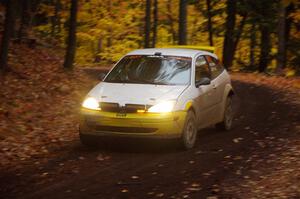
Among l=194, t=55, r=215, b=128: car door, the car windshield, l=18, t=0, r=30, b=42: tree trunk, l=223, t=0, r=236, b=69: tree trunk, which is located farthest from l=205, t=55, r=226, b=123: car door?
l=223, t=0, r=236, b=69: tree trunk

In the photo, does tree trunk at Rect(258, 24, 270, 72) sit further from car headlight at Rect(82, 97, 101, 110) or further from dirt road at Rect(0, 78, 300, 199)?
car headlight at Rect(82, 97, 101, 110)

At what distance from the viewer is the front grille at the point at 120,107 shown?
9.41 m

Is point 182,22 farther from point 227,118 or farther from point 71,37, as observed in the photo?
point 227,118

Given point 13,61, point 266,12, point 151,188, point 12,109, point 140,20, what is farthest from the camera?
point 140,20

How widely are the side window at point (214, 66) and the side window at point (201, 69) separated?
0.68 ft

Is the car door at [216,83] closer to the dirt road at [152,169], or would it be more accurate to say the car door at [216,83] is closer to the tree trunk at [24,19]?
the dirt road at [152,169]

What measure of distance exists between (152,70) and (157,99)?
1397 mm

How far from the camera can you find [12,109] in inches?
556

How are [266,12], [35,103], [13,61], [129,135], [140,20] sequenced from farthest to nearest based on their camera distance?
[140,20] → [266,12] → [13,61] → [35,103] → [129,135]

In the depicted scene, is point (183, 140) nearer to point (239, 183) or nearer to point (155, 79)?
point (155, 79)

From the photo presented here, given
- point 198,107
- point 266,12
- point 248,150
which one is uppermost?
point 266,12

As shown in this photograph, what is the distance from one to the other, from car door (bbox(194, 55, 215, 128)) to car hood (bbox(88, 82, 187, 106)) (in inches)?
21.9

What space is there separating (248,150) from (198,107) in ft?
4.16

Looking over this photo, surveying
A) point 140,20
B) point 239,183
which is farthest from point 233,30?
point 239,183
